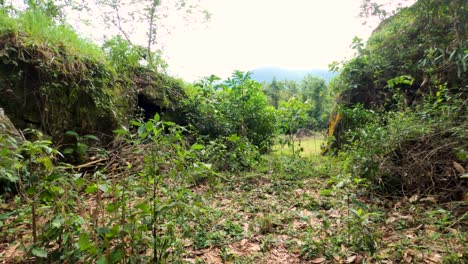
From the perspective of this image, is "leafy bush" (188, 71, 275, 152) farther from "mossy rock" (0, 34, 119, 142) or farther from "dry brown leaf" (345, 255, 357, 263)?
"dry brown leaf" (345, 255, 357, 263)

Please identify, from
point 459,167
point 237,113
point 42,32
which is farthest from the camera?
point 237,113

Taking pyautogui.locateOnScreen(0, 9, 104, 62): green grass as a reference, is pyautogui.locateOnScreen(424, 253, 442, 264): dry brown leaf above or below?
below

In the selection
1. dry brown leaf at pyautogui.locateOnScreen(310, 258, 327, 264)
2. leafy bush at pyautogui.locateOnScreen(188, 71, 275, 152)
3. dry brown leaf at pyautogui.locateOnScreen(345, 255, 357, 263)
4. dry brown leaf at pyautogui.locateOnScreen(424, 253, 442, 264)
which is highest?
leafy bush at pyautogui.locateOnScreen(188, 71, 275, 152)

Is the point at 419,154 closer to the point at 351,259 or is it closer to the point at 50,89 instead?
the point at 351,259

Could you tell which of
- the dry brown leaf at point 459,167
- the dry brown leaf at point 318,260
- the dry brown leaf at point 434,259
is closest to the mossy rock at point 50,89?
the dry brown leaf at point 318,260

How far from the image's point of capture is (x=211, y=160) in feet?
12.1

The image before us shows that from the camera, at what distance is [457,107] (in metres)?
2.31

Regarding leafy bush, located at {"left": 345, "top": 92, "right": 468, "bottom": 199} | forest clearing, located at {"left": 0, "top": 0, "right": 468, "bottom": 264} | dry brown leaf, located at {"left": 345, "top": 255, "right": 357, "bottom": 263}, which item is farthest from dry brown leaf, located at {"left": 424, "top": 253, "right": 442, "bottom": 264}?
leafy bush, located at {"left": 345, "top": 92, "right": 468, "bottom": 199}

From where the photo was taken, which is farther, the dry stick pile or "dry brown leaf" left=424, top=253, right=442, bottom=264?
the dry stick pile

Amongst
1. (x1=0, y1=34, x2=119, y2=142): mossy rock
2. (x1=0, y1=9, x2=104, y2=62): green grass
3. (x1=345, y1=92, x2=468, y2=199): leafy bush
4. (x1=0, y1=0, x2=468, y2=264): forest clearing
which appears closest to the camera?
(x1=0, y1=0, x2=468, y2=264): forest clearing

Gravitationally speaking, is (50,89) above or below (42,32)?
below

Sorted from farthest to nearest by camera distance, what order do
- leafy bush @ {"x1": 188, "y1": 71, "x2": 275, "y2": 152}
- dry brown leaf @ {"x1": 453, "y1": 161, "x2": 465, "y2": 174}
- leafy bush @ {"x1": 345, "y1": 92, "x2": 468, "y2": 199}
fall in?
leafy bush @ {"x1": 188, "y1": 71, "x2": 275, "y2": 152} → leafy bush @ {"x1": 345, "y1": 92, "x2": 468, "y2": 199} → dry brown leaf @ {"x1": 453, "y1": 161, "x2": 465, "y2": 174}

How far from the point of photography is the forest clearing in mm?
1272

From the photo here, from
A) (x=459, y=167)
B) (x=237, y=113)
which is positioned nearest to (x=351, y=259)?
(x=459, y=167)
